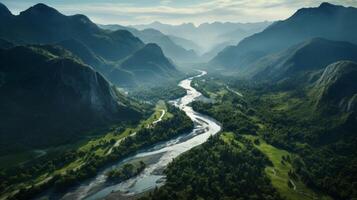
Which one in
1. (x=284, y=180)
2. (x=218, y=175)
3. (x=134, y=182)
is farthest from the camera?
(x=284, y=180)

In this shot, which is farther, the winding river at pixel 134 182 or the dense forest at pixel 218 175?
the winding river at pixel 134 182

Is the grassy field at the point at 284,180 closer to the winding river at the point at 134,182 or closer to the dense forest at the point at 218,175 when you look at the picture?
the dense forest at the point at 218,175

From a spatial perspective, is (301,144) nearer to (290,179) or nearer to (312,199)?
(290,179)

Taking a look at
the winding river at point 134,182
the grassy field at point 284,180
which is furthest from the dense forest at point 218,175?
the winding river at point 134,182

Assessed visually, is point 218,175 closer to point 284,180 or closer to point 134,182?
point 284,180

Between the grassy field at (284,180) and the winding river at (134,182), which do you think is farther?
the grassy field at (284,180)

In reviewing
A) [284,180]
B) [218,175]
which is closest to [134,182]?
[218,175]

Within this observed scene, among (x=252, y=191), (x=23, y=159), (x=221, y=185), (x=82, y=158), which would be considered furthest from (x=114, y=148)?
(x=252, y=191)

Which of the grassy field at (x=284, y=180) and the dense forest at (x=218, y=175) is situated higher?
the dense forest at (x=218, y=175)

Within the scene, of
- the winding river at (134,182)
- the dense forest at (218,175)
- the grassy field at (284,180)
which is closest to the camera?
the dense forest at (218,175)

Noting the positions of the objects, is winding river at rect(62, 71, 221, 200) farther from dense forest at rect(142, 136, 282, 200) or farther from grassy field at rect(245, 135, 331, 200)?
grassy field at rect(245, 135, 331, 200)

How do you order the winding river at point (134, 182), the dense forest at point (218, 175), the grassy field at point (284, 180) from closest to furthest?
the dense forest at point (218, 175)
the winding river at point (134, 182)
the grassy field at point (284, 180)
